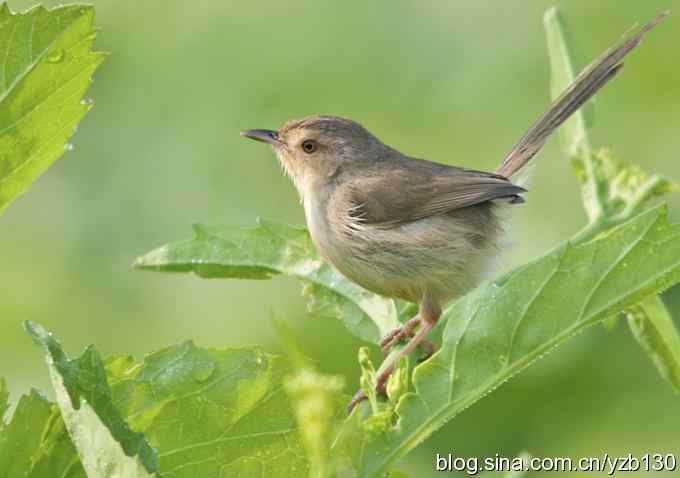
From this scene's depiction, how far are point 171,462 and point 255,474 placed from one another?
4.7 inches

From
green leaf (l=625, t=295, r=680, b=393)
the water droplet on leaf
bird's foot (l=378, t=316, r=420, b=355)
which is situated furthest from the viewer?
bird's foot (l=378, t=316, r=420, b=355)

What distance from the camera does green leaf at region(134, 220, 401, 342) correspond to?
2.47 metres

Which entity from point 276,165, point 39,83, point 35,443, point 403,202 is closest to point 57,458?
point 35,443

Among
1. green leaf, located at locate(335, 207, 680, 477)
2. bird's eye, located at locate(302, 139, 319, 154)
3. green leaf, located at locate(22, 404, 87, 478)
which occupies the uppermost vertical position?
bird's eye, located at locate(302, 139, 319, 154)

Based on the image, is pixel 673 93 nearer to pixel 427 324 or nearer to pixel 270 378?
pixel 427 324

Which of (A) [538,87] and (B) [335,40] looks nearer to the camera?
(A) [538,87]

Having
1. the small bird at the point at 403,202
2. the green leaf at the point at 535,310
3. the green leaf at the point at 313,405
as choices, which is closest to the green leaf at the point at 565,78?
the small bird at the point at 403,202

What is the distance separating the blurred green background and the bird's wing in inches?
13.6

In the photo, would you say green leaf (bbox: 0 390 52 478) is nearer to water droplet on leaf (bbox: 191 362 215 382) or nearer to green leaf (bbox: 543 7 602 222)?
water droplet on leaf (bbox: 191 362 215 382)

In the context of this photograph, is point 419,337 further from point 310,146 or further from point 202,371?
point 310,146

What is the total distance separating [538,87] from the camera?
22.1 feet

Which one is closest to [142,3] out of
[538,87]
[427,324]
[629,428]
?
[538,87]

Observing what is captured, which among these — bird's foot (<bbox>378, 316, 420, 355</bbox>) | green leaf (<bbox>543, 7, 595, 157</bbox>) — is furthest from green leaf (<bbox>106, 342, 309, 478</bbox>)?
green leaf (<bbox>543, 7, 595, 157</bbox>)

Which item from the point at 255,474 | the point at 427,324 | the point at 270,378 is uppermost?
the point at 427,324
